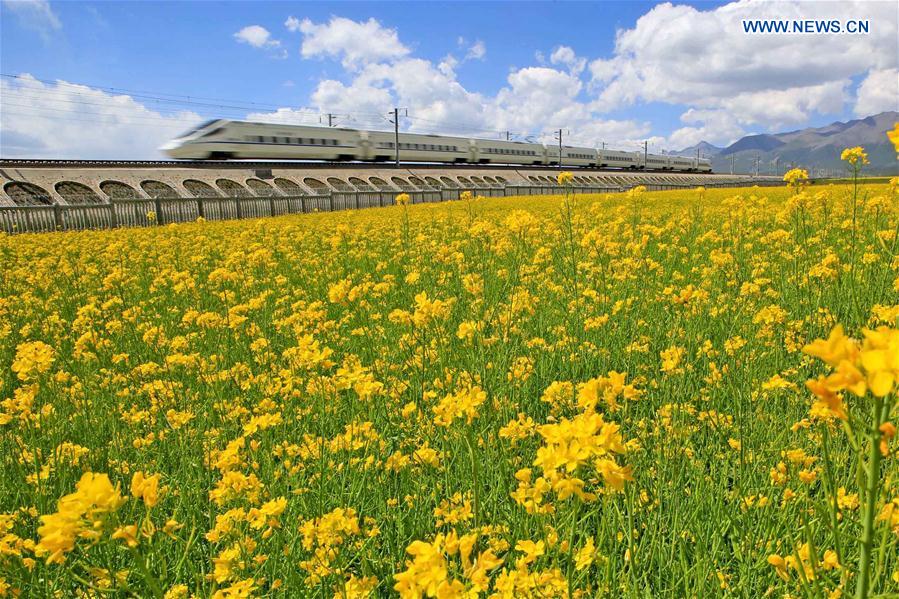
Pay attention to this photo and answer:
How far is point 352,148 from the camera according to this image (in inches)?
1647

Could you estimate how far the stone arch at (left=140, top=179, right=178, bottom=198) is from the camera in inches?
1009

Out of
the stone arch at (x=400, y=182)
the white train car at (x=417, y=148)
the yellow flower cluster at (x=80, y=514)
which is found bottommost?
the yellow flower cluster at (x=80, y=514)

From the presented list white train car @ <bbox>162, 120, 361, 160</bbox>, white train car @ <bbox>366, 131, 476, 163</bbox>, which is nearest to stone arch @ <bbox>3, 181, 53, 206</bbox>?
white train car @ <bbox>162, 120, 361, 160</bbox>

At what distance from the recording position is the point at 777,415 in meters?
2.28

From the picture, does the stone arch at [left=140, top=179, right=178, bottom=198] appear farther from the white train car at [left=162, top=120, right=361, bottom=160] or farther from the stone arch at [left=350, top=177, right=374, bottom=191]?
the stone arch at [left=350, top=177, right=374, bottom=191]

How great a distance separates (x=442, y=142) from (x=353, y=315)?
4704 cm

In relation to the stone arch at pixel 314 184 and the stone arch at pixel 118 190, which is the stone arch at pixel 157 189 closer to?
the stone arch at pixel 118 190

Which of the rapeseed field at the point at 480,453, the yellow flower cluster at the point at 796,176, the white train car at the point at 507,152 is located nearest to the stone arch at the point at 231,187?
the rapeseed field at the point at 480,453

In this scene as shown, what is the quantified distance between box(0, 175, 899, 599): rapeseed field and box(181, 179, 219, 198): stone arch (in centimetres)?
2385

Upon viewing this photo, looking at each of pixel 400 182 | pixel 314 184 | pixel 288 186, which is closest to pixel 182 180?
pixel 288 186

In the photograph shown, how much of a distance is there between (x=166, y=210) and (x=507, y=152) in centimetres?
4316

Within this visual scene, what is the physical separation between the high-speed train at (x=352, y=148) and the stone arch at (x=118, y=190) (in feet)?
25.7

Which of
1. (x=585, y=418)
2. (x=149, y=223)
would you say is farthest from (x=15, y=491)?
(x=149, y=223)

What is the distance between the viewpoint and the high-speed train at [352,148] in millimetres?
33031
